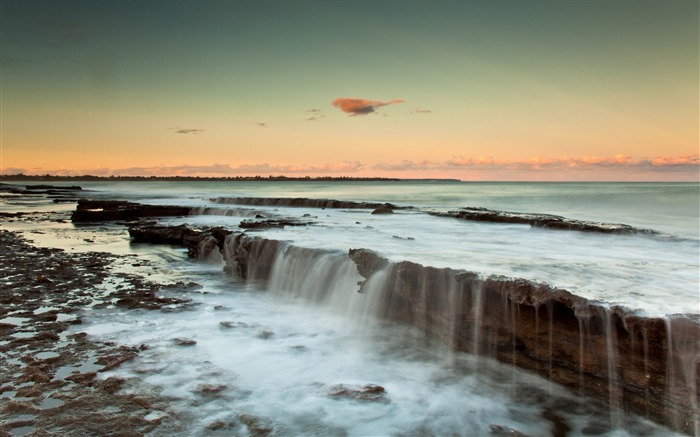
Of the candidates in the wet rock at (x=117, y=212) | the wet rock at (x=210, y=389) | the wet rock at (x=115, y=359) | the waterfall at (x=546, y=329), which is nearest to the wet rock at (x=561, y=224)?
the waterfall at (x=546, y=329)

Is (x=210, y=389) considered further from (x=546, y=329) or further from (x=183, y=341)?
(x=546, y=329)

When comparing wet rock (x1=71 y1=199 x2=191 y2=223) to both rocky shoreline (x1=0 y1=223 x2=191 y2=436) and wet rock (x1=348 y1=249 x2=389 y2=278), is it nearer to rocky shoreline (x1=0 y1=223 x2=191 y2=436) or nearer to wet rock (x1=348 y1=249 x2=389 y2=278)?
rocky shoreline (x1=0 y1=223 x2=191 y2=436)

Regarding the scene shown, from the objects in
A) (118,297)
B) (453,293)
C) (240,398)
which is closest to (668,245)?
(453,293)

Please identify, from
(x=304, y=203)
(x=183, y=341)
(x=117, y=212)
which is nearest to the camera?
(x=183, y=341)

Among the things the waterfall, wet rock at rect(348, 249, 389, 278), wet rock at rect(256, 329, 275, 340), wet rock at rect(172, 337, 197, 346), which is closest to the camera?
the waterfall

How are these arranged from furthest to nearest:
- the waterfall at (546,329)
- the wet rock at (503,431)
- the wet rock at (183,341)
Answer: the wet rock at (183,341) < the waterfall at (546,329) < the wet rock at (503,431)

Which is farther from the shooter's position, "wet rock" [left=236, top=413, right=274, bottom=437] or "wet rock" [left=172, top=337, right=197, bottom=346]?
"wet rock" [left=172, top=337, right=197, bottom=346]

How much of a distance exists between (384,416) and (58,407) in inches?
147

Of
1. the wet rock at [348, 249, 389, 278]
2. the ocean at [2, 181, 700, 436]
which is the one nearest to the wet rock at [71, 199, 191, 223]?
the ocean at [2, 181, 700, 436]

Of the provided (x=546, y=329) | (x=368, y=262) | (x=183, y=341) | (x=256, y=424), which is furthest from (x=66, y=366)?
(x=546, y=329)

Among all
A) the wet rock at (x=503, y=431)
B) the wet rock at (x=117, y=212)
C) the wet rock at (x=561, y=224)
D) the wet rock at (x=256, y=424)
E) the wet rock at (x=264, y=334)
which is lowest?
the wet rock at (x=503, y=431)

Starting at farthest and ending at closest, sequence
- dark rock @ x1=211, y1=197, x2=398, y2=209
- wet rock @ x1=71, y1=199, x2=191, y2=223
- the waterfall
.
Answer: dark rock @ x1=211, y1=197, x2=398, y2=209 → wet rock @ x1=71, y1=199, x2=191, y2=223 → the waterfall

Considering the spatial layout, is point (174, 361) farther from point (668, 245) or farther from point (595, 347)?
point (668, 245)

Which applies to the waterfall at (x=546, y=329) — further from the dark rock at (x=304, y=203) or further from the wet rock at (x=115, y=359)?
the dark rock at (x=304, y=203)
